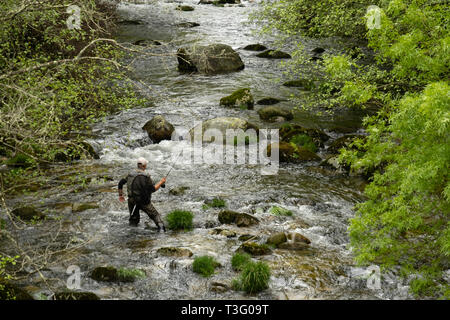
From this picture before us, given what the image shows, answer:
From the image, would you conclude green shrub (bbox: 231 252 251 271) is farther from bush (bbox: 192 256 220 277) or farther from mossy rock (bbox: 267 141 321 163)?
mossy rock (bbox: 267 141 321 163)

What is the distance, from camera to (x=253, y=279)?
10258 millimetres

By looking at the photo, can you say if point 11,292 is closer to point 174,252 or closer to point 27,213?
point 174,252

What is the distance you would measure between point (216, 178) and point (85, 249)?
6368 millimetres

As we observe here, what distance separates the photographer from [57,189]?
1498 cm

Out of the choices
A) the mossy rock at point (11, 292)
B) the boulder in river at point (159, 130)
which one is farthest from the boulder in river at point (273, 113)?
the mossy rock at point (11, 292)

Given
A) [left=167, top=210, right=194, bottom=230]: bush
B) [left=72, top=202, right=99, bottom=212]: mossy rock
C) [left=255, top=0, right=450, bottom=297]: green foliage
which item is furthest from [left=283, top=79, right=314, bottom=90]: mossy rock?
[left=72, top=202, right=99, bottom=212]: mossy rock

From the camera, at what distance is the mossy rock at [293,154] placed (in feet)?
60.5

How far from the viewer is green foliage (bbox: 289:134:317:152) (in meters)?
19.2

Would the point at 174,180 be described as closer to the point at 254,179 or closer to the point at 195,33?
the point at 254,179

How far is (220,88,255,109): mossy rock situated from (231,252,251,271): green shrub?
1300 centimetres

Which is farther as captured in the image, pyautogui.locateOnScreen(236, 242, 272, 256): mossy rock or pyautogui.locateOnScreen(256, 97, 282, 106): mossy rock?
pyautogui.locateOnScreen(256, 97, 282, 106): mossy rock

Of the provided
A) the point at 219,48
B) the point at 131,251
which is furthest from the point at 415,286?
the point at 219,48

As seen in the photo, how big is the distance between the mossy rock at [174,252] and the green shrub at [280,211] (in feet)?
11.6

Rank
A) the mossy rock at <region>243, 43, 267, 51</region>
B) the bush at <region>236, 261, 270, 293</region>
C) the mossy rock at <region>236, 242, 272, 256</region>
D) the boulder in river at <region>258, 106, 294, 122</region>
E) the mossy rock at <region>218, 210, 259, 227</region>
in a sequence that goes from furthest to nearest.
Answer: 1. the mossy rock at <region>243, 43, 267, 51</region>
2. the boulder in river at <region>258, 106, 294, 122</region>
3. the mossy rock at <region>218, 210, 259, 227</region>
4. the mossy rock at <region>236, 242, 272, 256</region>
5. the bush at <region>236, 261, 270, 293</region>
